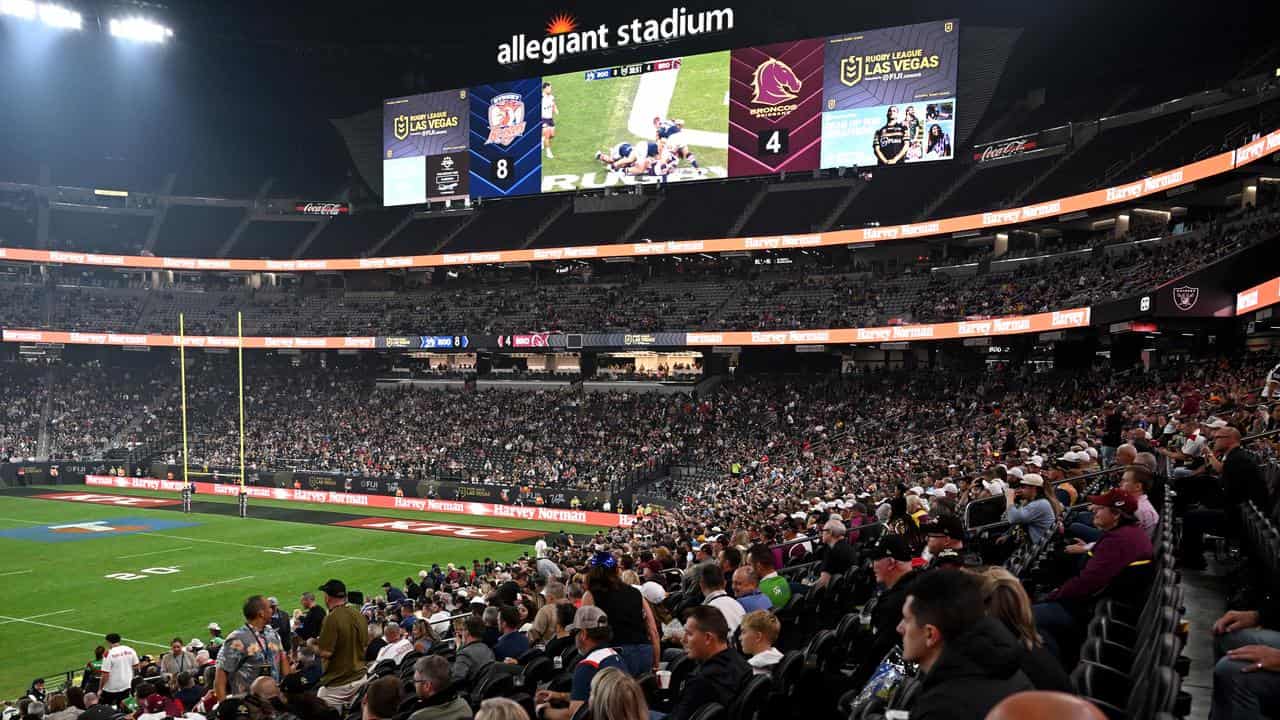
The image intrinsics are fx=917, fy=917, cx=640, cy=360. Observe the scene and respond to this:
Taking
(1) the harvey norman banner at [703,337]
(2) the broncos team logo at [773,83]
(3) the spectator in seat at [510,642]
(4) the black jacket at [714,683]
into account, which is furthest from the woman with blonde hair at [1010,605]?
(2) the broncos team logo at [773,83]

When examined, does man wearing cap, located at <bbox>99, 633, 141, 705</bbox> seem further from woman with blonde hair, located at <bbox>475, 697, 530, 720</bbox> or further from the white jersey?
woman with blonde hair, located at <bbox>475, 697, 530, 720</bbox>

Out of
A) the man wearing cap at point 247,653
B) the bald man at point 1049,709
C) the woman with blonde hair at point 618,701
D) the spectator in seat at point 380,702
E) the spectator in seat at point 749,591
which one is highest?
the bald man at point 1049,709

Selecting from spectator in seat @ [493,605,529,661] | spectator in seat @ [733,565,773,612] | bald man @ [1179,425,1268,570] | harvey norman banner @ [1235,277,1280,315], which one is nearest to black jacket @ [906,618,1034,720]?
spectator in seat @ [733,565,773,612]

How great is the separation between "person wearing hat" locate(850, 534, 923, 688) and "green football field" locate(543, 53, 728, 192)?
43856mm

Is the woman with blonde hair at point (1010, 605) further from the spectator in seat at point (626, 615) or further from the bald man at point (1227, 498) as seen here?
the bald man at point (1227, 498)

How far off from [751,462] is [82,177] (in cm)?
5390

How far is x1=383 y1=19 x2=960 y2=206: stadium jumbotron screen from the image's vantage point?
44.8 metres

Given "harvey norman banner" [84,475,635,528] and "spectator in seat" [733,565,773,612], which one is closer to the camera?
"spectator in seat" [733,565,773,612]

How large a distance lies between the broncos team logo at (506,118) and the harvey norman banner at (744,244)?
269 inches

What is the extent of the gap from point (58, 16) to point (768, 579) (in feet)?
215

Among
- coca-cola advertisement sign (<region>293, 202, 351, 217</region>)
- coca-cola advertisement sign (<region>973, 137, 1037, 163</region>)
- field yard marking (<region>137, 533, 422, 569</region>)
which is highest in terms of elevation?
coca-cola advertisement sign (<region>293, 202, 351, 217</region>)

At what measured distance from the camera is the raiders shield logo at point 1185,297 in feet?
82.1

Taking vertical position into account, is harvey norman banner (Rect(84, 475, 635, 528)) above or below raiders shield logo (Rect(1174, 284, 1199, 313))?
below

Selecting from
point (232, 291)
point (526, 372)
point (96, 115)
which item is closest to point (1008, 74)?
point (526, 372)
